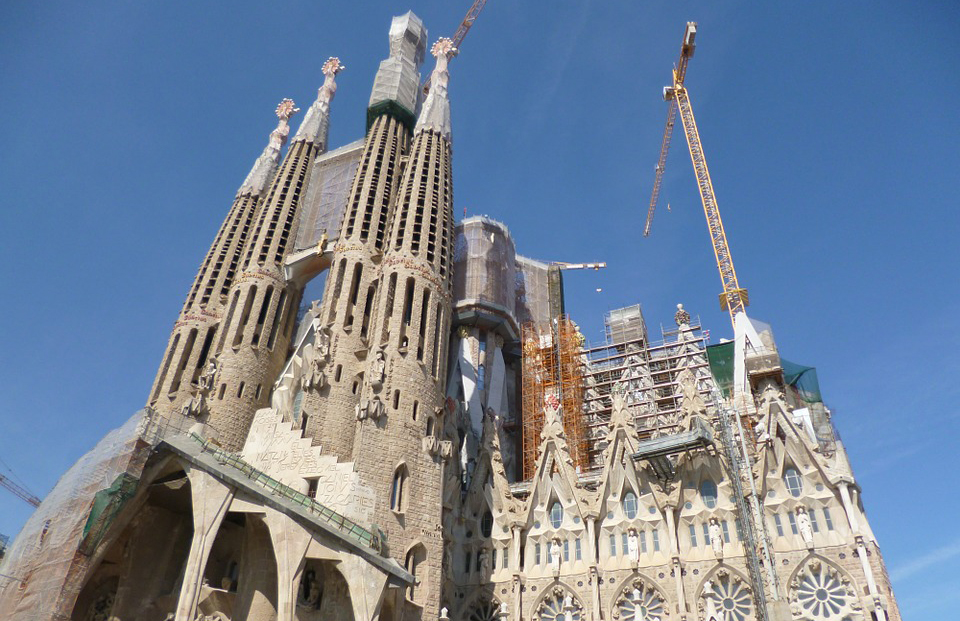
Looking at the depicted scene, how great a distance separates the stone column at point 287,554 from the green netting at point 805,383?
2756 cm

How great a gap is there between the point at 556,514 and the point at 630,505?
11.7 feet

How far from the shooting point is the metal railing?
976 inches

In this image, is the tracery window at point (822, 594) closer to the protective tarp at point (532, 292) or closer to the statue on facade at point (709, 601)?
the statue on facade at point (709, 601)

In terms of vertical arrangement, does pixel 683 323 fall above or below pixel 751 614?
above

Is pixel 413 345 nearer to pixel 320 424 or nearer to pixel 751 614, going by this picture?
pixel 320 424

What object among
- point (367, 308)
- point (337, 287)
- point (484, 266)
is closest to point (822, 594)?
point (367, 308)

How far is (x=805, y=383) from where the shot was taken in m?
38.9

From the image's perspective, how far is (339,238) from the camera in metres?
38.4

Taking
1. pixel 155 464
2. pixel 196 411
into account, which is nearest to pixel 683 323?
pixel 196 411

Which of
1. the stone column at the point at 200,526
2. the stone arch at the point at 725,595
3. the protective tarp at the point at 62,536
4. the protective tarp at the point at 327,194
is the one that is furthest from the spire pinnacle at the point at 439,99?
the stone arch at the point at 725,595

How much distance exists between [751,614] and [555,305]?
3058 centimetres

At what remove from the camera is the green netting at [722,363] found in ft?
138

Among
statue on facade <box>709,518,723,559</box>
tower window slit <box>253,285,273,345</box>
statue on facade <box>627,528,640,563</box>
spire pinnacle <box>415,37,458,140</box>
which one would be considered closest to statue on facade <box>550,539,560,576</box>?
statue on facade <box>627,528,640,563</box>

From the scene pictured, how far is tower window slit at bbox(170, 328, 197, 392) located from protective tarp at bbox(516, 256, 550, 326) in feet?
76.5
